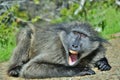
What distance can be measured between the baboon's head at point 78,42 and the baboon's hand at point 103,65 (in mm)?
282

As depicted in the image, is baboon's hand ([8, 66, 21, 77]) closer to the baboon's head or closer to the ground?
the ground

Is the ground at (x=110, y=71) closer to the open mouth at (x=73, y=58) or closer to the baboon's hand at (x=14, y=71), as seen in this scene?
the baboon's hand at (x=14, y=71)

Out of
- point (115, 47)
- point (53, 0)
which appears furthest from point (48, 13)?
point (115, 47)

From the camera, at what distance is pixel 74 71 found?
25.3 ft

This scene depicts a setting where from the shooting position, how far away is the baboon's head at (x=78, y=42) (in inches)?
299

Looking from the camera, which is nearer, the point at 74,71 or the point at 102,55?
the point at 74,71

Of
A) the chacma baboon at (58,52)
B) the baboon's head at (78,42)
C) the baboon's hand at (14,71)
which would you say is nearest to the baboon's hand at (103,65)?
the chacma baboon at (58,52)

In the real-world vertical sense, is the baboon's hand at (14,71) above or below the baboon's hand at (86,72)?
below

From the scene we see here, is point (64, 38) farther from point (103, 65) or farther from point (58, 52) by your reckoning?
point (103, 65)

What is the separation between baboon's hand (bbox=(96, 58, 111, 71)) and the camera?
8070 millimetres

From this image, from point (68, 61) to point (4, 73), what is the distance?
4.28ft

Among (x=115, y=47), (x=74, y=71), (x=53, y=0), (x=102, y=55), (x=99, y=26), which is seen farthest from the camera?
(x=53, y=0)

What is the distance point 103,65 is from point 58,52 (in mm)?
812

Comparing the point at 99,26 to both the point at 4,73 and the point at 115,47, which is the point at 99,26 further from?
the point at 4,73
